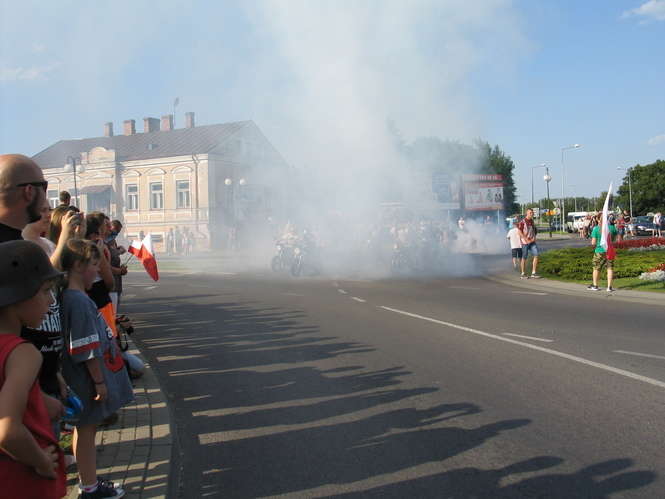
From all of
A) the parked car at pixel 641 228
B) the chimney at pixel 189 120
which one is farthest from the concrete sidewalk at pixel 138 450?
the chimney at pixel 189 120

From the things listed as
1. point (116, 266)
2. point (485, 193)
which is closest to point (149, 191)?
point (485, 193)

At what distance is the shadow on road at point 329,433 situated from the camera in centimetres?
367

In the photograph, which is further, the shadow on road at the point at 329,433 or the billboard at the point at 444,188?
the billboard at the point at 444,188

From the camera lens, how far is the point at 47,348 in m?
3.09

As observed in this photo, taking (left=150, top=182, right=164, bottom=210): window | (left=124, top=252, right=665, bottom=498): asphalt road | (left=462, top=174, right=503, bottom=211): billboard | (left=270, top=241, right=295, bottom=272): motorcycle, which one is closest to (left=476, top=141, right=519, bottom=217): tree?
(left=462, top=174, right=503, bottom=211): billboard

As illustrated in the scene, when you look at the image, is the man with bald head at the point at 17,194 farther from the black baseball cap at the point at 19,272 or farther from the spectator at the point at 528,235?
the spectator at the point at 528,235

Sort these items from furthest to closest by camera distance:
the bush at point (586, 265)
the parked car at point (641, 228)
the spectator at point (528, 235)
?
the parked car at point (641, 228), the spectator at point (528, 235), the bush at point (586, 265)

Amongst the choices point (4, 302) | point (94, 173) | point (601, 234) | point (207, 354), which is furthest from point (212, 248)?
point (4, 302)

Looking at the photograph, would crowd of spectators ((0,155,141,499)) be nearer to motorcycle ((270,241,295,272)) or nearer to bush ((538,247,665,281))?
bush ((538,247,665,281))

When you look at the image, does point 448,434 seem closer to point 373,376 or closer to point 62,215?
point 373,376

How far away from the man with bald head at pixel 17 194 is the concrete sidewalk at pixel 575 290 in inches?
445

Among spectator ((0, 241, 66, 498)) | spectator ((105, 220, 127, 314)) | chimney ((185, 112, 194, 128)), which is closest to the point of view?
spectator ((0, 241, 66, 498))

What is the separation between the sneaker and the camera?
3.50m

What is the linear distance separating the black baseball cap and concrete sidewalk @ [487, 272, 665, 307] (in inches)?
462
